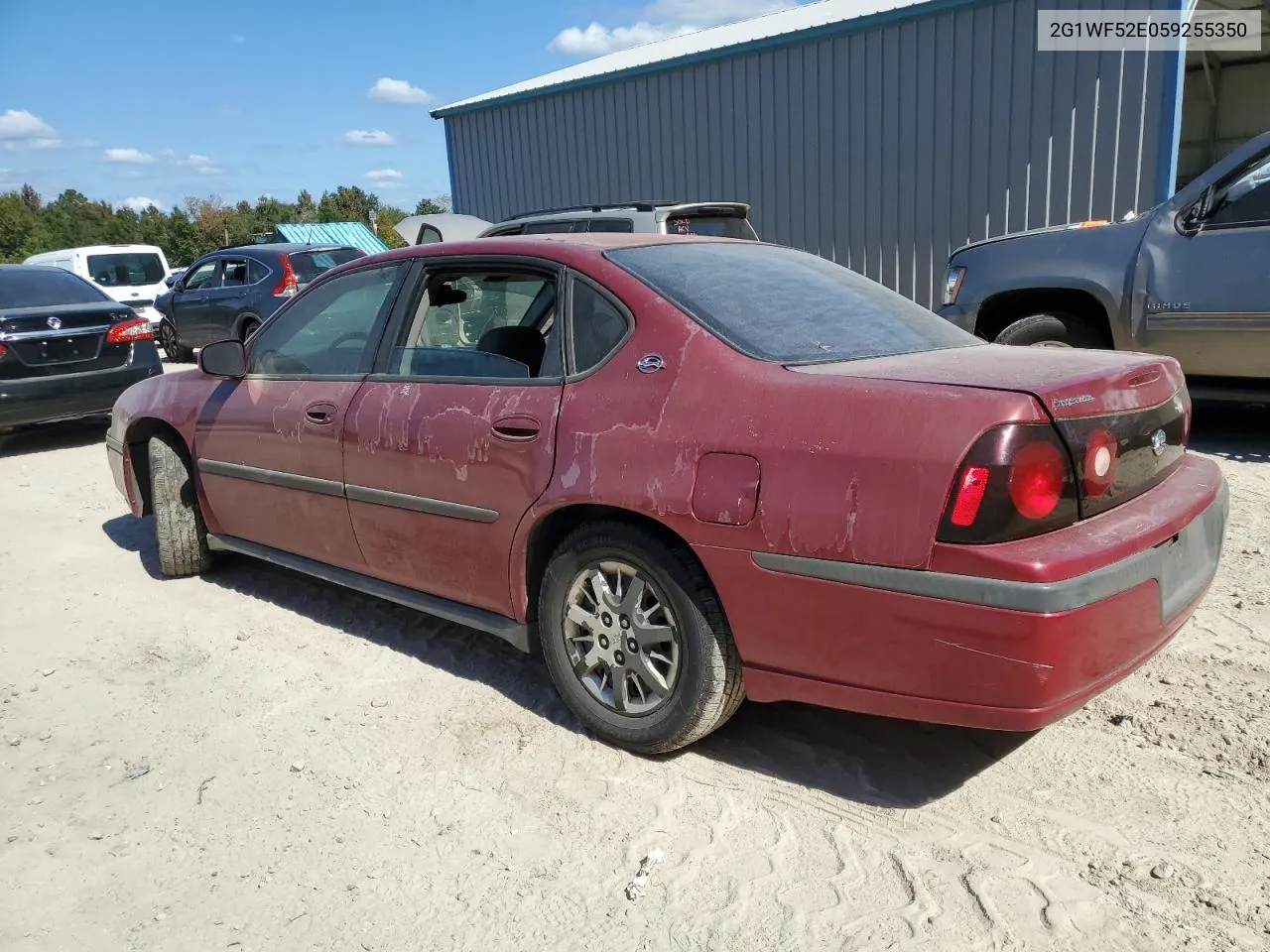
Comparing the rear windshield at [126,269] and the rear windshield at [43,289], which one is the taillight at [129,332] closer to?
the rear windshield at [43,289]

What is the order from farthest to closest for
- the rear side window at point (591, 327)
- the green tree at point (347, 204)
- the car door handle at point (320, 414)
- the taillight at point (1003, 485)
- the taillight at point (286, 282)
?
1. the green tree at point (347, 204)
2. the taillight at point (286, 282)
3. the car door handle at point (320, 414)
4. the rear side window at point (591, 327)
5. the taillight at point (1003, 485)

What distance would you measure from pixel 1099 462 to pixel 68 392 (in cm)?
872

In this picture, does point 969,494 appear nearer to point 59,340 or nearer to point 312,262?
point 59,340

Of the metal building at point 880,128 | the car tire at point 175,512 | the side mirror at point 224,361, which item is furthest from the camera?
the metal building at point 880,128

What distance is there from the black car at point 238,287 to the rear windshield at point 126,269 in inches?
105

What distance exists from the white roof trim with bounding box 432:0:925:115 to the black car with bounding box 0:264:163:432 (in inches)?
288

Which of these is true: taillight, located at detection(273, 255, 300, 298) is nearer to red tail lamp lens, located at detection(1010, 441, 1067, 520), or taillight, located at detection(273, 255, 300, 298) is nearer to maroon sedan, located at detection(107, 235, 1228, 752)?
maroon sedan, located at detection(107, 235, 1228, 752)

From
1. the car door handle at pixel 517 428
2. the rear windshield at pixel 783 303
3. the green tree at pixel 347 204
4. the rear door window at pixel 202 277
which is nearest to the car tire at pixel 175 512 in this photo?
the car door handle at pixel 517 428

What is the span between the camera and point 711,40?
13742mm

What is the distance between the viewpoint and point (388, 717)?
3.41 m

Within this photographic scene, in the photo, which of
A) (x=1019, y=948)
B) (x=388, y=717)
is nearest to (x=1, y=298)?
(x=388, y=717)

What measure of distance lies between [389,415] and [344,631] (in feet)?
3.74

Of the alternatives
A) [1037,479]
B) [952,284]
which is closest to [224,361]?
[1037,479]

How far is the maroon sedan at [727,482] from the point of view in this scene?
2320mm
